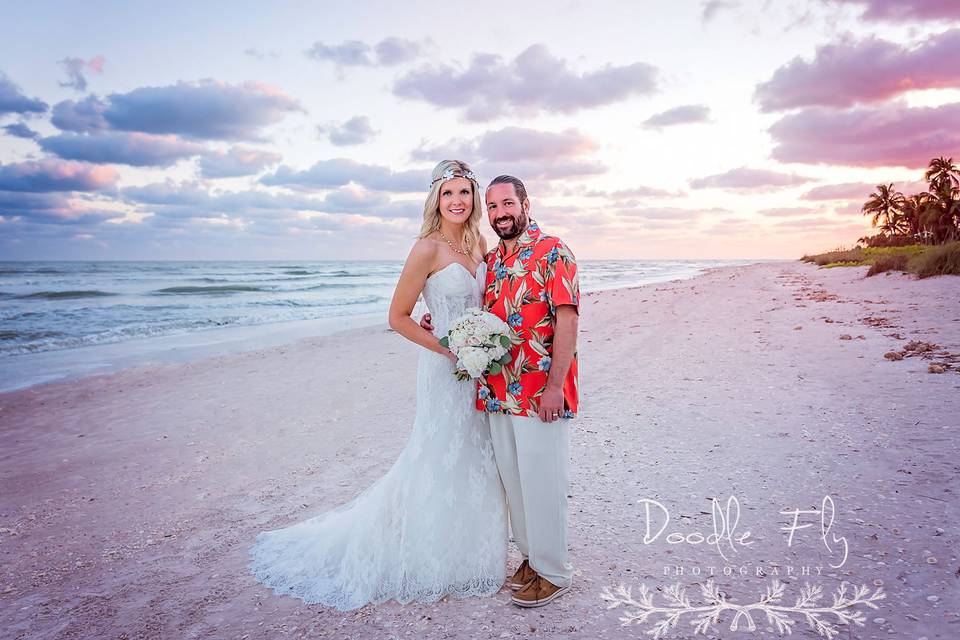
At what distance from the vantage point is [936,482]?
4.35 meters

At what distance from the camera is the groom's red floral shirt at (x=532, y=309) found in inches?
123

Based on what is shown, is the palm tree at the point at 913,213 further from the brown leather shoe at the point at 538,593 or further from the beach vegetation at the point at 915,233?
the brown leather shoe at the point at 538,593

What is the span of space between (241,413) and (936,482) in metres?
7.69

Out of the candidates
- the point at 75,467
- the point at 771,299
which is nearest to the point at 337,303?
the point at 771,299

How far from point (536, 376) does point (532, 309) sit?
38cm

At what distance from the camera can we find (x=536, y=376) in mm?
3219

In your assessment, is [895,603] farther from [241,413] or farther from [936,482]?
[241,413]

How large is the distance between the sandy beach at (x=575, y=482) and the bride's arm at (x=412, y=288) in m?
1.63

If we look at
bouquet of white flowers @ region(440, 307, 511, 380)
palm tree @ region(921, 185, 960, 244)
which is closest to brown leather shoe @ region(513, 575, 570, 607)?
bouquet of white flowers @ region(440, 307, 511, 380)

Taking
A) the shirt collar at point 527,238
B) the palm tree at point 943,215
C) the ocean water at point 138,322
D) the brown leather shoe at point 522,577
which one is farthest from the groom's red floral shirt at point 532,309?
the palm tree at point 943,215

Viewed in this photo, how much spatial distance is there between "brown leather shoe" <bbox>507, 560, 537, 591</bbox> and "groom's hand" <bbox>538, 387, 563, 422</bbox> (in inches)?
38.0

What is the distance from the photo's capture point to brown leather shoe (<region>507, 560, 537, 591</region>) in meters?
3.35

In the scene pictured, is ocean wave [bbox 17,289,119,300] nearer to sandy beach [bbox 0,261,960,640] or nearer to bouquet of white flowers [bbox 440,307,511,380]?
sandy beach [bbox 0,261,960,640]

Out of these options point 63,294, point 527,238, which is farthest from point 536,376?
point 63,294
